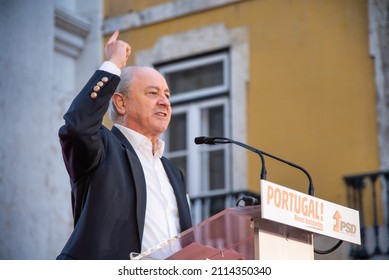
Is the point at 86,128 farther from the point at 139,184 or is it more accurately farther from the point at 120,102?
the point at 120,102

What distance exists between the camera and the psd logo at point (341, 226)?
326 centimetres

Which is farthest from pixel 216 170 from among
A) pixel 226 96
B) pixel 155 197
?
pixel 155 197

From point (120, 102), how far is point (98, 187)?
50 centimetres

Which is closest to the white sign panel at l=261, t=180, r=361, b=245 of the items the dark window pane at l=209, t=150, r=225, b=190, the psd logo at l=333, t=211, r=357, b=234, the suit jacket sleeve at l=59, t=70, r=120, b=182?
the psd logo at l=333, t=211, r=357, b=234

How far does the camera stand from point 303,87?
834 cm

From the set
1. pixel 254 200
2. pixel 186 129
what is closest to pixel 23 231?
pixel 186 129

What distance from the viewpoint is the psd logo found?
326 centimetres

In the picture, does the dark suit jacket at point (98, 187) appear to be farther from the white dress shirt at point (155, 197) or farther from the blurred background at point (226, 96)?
the blurred background at point (226, 96)

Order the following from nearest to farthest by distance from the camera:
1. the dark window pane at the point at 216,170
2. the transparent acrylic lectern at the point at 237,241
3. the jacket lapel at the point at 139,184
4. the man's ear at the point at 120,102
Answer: the transparent acrylic lectern at the point at 237,241, the jacket lapel at the point at 139,184, the man's ear at the point at 120,102, the dark window pane at the point at 216,170

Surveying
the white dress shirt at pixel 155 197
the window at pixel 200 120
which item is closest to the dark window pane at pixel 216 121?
the window at pixel 200 120

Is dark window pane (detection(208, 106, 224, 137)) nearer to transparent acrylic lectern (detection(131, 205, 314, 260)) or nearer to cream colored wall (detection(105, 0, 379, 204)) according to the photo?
cream colored wall (detection(105, 0, 379, 204))

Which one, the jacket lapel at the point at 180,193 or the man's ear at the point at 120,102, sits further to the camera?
the man's ear at the point at 120,102

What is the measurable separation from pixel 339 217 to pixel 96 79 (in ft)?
3.01

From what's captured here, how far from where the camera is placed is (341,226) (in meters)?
3.28
